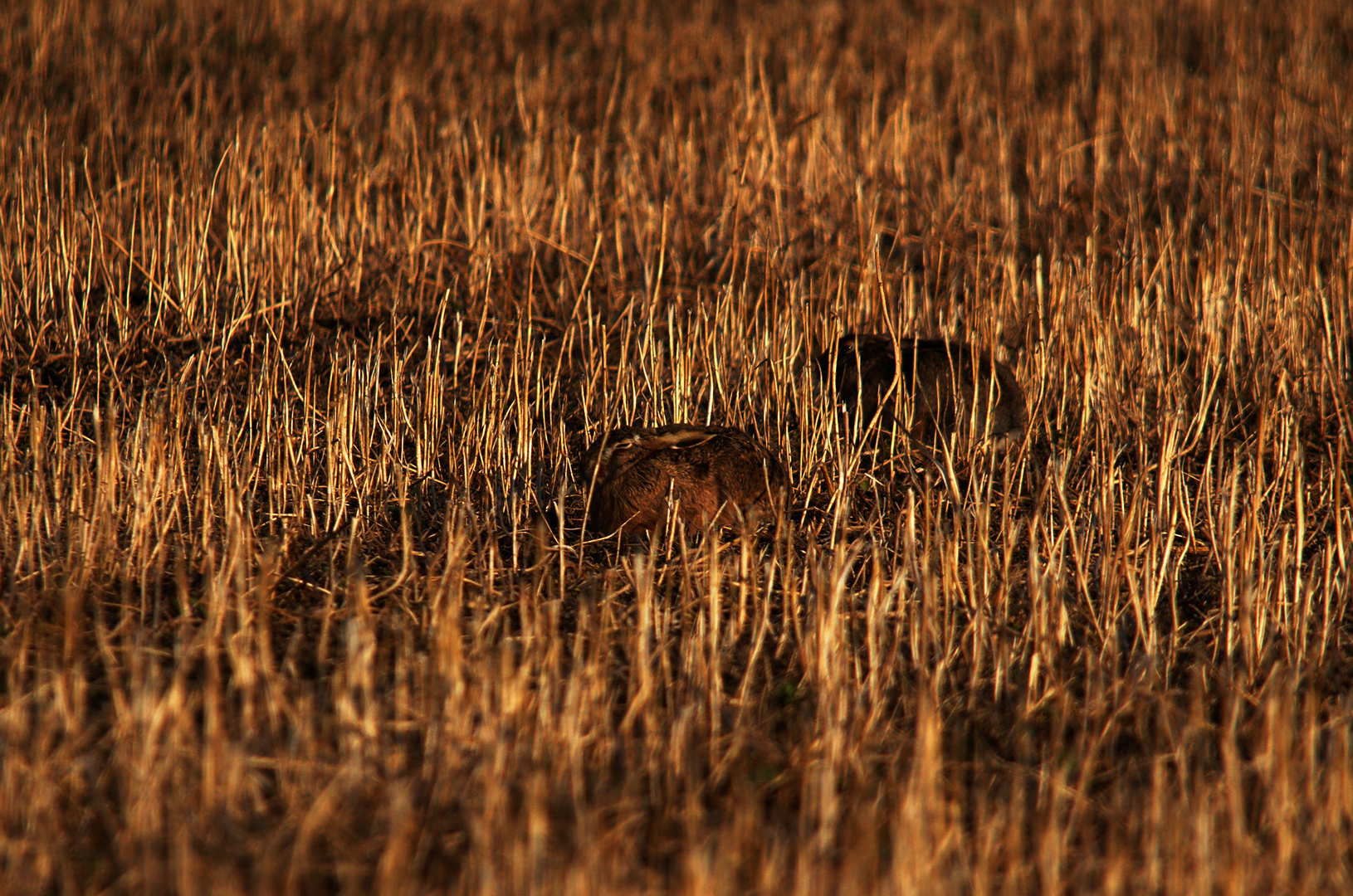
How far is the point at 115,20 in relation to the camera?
25.0ft

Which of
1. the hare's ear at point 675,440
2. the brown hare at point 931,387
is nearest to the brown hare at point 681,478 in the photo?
the hare's ear at point 675,440

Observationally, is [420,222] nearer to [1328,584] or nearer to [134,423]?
[134,423]

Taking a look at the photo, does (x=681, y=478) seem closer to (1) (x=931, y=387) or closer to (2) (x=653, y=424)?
(2) (x=653, y=424)

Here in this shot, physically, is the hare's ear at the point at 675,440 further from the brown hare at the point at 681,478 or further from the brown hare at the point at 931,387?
the brown hare at the point at 931,387

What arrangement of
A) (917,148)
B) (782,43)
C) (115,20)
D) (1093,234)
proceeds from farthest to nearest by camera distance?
(782,43)
(115,20)
(917,148)
(1093,234)

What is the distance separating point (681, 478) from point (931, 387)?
43.1 inches

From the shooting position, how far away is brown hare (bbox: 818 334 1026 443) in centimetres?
398

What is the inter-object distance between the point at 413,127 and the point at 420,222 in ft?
3.51

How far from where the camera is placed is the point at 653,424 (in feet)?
13.5

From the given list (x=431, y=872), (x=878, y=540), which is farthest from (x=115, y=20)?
(x=431, y=872)

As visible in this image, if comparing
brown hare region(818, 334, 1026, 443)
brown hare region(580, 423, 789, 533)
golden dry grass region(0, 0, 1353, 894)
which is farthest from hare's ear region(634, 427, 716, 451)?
brown hare region(818, 334, 1026, 443)

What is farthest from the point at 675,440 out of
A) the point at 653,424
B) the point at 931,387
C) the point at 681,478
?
the point at 931,387

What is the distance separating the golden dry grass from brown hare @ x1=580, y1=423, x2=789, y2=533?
10 centimetres

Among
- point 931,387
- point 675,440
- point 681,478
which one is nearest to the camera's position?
point 681,478
